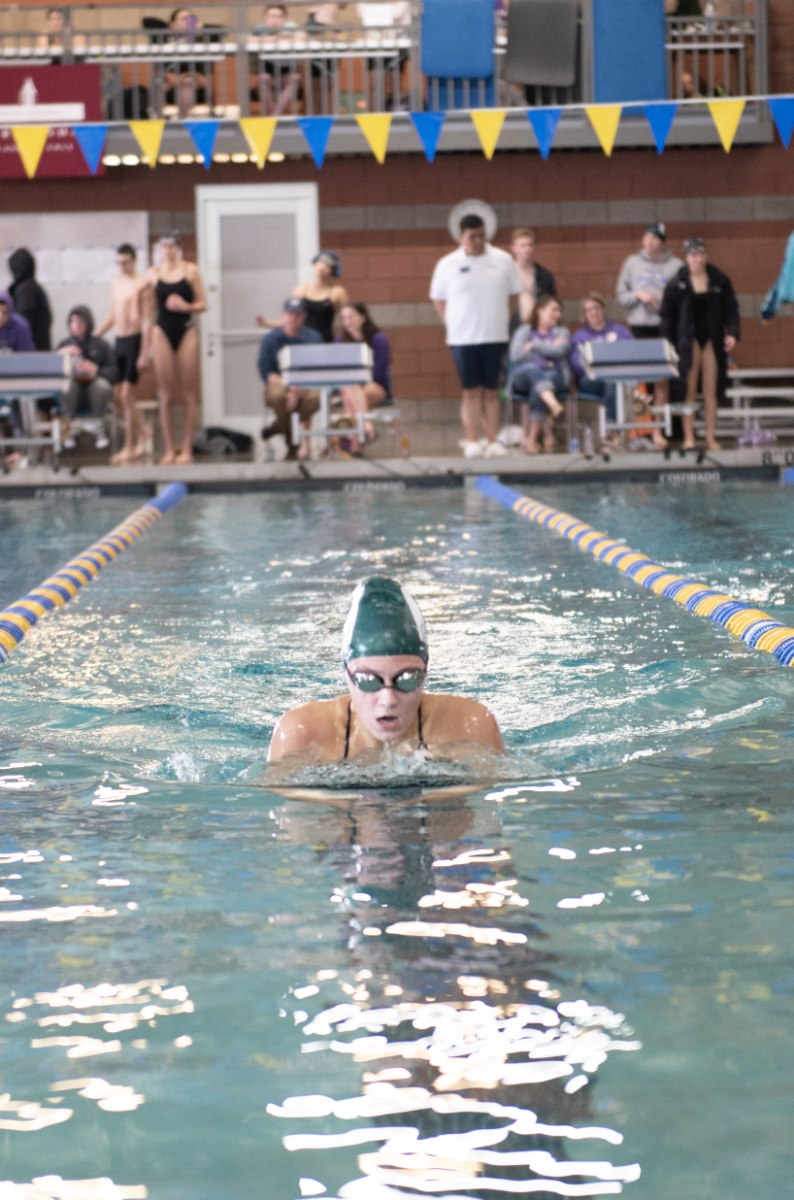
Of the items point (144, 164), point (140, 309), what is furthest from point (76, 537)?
point (144, 164)

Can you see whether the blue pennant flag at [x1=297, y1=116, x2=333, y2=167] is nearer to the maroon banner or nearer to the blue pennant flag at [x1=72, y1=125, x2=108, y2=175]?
the blue pennant flag at [x1=72, y1=125, x2=108, y2=175]

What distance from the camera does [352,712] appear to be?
419 centimetres

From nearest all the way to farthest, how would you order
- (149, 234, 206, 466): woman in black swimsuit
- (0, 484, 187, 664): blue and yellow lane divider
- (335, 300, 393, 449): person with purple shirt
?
1. (0, 484, 187, 664): blue and yellow lane divider
2. (149, 234, 206, 466): woman in black swimsuit
3. (335, 300, 393, 449): person with purple shirt

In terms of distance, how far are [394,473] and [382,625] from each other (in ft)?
33.7

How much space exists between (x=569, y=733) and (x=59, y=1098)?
9.07ft

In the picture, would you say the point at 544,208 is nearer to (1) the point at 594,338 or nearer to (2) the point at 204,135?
(1) the point at 594,338

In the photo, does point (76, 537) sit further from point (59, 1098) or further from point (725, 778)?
point (59, 1098)

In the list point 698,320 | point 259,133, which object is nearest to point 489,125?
point 259,133

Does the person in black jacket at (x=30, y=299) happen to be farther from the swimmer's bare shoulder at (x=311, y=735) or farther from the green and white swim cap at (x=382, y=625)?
the green and white swim cap at (x=382, y=625)

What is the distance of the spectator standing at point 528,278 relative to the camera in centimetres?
1438

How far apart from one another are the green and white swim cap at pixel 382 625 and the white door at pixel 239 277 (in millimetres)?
13561

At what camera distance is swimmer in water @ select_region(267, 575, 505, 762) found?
3850 millimetres

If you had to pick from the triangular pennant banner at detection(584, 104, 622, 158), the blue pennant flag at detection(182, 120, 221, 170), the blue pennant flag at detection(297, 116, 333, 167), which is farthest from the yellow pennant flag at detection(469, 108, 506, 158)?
the blue pennant flag at detection(182, 120, 221, 170)

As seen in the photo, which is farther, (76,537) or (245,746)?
(76,537)
